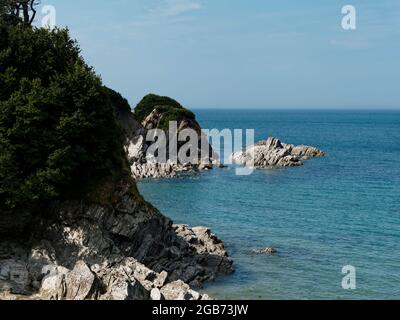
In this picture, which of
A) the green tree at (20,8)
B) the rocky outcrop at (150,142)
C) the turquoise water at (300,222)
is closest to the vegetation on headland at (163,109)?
the rocky outcrop at (150,142)

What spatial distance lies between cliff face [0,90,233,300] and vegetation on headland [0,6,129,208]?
4.46 ft

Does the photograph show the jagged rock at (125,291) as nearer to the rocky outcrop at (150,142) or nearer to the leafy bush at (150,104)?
the rocky outcrop at (150,142)

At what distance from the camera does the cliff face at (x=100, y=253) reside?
28.2 meters

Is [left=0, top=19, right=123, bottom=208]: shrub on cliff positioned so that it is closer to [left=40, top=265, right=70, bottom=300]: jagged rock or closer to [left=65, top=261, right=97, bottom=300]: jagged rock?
[left=40, top=265, right=70, bottom=300]: jagged rock

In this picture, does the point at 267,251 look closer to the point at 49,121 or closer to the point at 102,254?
the point at 102,254

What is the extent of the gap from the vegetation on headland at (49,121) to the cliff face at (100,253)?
53.6 inches

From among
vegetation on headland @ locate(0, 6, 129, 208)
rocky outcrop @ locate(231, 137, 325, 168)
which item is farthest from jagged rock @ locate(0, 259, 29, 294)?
rocky outcrop @ locate(231, 137, 325, 168)

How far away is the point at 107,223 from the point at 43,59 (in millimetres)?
11556

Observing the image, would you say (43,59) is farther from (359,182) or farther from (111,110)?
(359,182)

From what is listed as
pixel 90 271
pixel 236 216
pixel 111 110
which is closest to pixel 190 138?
pixel 236 216

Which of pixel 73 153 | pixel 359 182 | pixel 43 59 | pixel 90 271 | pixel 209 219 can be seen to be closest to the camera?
pixel 90 271

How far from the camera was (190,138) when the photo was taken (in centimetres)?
10894

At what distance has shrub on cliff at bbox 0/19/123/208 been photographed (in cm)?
3173

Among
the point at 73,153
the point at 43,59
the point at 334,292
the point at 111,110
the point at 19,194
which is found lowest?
the point at 334,292
